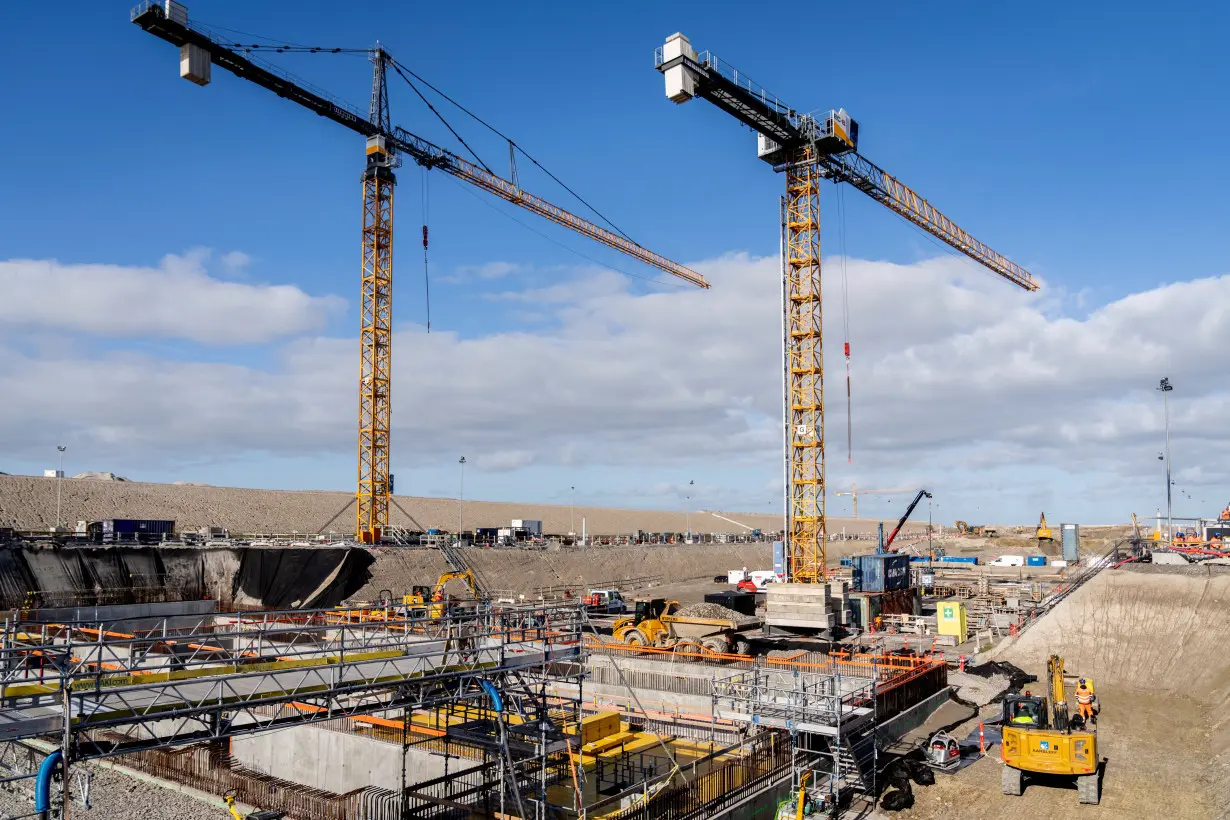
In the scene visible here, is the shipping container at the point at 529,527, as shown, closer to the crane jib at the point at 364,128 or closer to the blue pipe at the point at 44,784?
the crane jib at the point at 364,128

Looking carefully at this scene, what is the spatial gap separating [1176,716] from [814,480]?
26038 millimetres

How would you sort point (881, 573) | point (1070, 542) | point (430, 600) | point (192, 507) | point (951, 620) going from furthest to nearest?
point (192, 507), point (1070, 542), point (881, 573), point (430, 600), point (951, 620)

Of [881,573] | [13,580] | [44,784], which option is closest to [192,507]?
[13,580]

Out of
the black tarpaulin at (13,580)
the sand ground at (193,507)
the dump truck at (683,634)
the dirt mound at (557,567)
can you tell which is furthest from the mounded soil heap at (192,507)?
the dump truck at (683,634)

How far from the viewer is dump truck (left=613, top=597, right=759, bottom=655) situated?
38.0 meters

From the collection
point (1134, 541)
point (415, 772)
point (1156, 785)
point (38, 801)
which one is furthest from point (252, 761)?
point (1134, 541)

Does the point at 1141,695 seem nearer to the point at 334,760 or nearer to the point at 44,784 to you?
the point at 334,760

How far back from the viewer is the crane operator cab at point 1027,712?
23625mm

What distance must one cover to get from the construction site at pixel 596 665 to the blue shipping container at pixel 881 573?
0.27 metres

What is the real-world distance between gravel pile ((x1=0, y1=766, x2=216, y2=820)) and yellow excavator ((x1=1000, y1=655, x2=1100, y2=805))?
66.1 ft

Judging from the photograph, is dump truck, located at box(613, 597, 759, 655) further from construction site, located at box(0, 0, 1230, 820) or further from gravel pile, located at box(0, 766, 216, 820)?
gravel pile, located at box(0, 766, 216, 820)

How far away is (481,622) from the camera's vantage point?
2389 centimetres

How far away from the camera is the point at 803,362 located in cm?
5703

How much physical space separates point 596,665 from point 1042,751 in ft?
58.6
